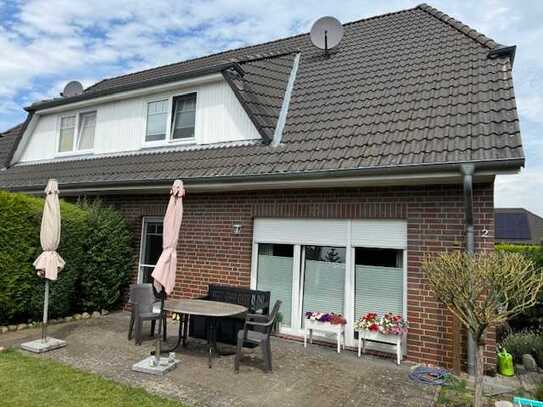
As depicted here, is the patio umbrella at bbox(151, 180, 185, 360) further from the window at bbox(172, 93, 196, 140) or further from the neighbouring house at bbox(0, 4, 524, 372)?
the window at bbox(172, 93, 196, 140)

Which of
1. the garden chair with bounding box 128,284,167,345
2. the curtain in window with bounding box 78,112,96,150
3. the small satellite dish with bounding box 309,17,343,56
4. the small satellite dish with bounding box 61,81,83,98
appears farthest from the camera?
the small satellite dish with bounding box 61,81,83,98

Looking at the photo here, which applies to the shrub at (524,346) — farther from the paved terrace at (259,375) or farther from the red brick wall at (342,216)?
Answer: the paved terrace at (259,375)

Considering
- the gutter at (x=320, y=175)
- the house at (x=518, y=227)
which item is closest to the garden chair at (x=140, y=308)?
the gutter at (x=320, y=175)

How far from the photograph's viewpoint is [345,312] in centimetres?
689

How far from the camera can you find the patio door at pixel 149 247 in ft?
31.6

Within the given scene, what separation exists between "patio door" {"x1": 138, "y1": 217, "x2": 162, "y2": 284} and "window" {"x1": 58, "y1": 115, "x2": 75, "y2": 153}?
13.5ft

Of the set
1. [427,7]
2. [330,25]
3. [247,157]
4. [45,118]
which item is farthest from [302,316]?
[45,118]

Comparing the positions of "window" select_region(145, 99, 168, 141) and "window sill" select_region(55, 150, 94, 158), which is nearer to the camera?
"window" select_region(145, 99, 168, 141)

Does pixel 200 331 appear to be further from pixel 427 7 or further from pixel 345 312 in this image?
pixel 427 7

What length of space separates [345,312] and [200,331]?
2.63 meters

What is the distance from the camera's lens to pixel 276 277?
7734 mm

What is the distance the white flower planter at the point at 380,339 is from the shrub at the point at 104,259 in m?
5.83

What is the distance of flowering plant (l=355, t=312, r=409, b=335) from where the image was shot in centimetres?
614

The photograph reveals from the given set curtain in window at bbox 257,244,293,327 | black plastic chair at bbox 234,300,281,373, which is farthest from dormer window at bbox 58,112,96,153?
black plastic chair at bbox 234,300,281,373
